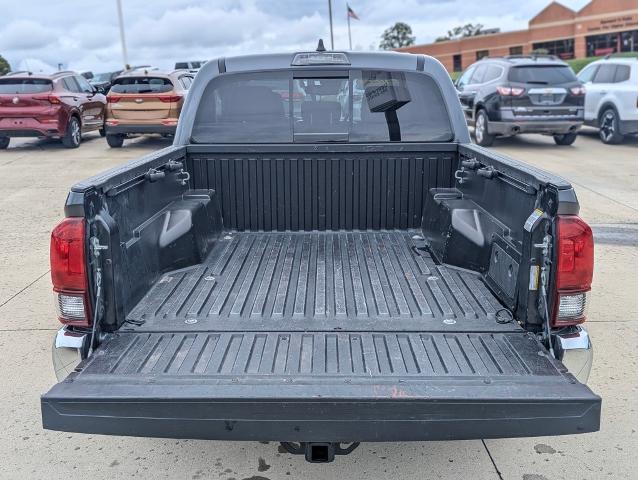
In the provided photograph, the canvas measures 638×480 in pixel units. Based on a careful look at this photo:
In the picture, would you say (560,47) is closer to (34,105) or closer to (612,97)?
(612,97)

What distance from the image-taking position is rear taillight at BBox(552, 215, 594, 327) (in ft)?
8.50

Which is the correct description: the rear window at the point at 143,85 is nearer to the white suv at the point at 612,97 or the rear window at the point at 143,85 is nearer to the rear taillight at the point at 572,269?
the white suv at the point at 612,97

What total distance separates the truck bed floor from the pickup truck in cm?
2

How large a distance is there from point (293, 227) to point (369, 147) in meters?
0.74

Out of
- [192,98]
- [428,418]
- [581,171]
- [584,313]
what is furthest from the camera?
[581,171]

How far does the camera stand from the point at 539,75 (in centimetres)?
1356

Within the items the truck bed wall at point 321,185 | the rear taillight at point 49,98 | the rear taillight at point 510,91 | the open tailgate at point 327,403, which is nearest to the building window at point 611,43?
the rear taillight at point 510,91

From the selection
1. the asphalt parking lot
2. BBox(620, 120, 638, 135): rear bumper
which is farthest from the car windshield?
the asphalt parking lot

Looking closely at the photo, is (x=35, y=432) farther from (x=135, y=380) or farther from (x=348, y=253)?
(x=348, y=253)

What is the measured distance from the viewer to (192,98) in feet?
14.1

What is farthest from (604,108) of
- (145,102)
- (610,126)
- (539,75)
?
(145,102)

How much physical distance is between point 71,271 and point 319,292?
1.24 metres

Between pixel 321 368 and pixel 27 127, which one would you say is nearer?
pixel 321 368

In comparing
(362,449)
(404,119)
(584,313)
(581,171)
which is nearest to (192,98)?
(404,119)
